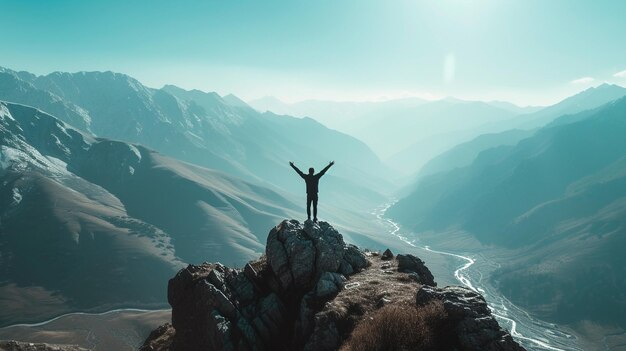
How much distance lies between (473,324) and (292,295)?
11873mm

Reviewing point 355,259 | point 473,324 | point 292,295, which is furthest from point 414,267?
point 473,324

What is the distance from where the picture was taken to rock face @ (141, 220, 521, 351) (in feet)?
65.9

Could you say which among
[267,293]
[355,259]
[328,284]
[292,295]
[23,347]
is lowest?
[23,347]

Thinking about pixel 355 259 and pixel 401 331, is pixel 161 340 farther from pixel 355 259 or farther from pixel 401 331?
pixel 401 331

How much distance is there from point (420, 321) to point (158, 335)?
24516mm

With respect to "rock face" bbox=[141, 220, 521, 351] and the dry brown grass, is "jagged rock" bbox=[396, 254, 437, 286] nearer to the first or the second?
"rock face" bbox=[141, 220, 521, 351]

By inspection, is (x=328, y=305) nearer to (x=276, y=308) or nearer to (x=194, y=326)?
(x=276, y=308)

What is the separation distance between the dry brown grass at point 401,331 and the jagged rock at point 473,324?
1.91 ft

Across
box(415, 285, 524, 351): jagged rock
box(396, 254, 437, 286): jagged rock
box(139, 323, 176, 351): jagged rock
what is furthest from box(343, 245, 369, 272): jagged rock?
box(139, 323, 176, 351): jagged rock

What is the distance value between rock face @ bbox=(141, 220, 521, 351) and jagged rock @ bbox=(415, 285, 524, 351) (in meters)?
0.08

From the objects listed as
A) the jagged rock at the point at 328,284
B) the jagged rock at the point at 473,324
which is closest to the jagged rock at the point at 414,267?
the jagged rock at the point at 328,284

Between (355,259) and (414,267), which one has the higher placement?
(414,267)

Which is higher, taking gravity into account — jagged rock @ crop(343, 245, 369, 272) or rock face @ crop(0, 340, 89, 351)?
jagged rock @ crop(343, 245, 369, 272)

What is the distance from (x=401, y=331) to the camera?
52.6 feet
